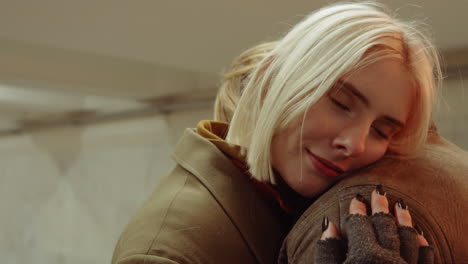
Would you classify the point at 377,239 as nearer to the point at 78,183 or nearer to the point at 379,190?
the point at 379,190

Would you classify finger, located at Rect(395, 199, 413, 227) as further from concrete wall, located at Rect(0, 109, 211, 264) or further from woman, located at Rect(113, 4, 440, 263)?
concrete wall, located at Rect(0, 109, 211, 264)

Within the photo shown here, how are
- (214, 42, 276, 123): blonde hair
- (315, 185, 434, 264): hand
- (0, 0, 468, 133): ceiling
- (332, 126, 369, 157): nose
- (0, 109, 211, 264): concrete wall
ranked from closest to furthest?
1. (315, 185, 434, 264): hand
2. (332, 126, 369, 157): nose
3. (214, 42, 276, 123): blonde hair
4. (0, 0, 468, 133): ceiling
5. (0, 109, 211, 264): concrete wall

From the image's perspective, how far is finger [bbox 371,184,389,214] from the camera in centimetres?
64

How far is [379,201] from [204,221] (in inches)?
11.2

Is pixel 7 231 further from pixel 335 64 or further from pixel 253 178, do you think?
pixel 335 64

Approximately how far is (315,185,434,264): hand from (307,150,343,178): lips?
5.3 inches

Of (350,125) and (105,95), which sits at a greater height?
(350,125)

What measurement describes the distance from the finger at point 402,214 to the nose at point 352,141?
0.38 feet

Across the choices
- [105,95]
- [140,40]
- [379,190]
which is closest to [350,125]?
[379,190]

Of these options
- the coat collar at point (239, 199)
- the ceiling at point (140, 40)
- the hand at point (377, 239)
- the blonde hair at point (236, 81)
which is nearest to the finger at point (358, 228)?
the hand at point (377, 239)

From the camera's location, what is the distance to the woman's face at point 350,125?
2.47 ft

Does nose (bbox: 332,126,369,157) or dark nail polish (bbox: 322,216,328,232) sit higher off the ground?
nose (bbox: 332,126,369,157)

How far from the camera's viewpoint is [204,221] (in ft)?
2.71

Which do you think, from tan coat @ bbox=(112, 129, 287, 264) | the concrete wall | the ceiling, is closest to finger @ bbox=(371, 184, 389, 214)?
tan coat @ bbox=(112, 129, 287, 264)
